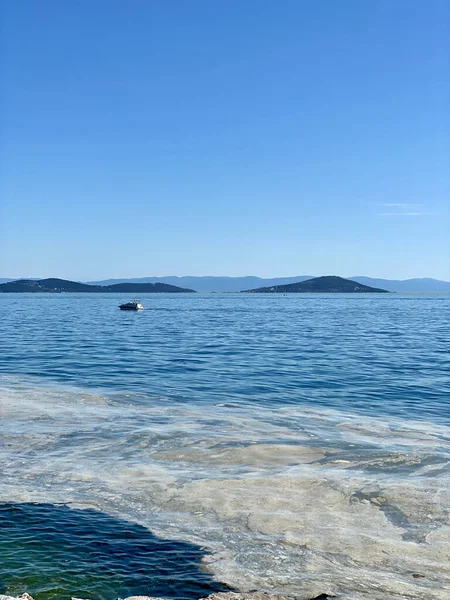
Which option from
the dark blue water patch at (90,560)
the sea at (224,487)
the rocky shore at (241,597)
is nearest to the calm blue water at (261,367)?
the sea at (224,487)

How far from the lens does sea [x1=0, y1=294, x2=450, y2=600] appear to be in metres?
8.98

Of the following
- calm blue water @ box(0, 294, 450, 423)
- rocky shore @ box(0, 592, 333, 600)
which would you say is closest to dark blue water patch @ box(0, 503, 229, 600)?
rocky shore @ box(0, 592, 333, 600)

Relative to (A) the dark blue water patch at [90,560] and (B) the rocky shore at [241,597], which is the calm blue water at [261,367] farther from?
(B) the rocky shore at [241,597]

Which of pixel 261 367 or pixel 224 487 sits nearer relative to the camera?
pixel 224 487

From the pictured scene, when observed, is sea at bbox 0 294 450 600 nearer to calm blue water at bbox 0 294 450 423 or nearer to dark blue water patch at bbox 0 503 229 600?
dark blue water patch at bbox 0 503 229 600

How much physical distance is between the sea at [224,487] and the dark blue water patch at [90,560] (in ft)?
0.11

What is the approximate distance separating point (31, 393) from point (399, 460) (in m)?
17.0

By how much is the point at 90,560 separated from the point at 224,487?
15.0ft

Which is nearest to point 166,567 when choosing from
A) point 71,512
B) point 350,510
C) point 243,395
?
point 71,512

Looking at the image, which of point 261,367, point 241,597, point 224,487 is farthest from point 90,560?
point 261,367

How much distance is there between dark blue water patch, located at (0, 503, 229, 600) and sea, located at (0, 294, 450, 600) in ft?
0.11

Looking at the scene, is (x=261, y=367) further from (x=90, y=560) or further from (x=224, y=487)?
(x=90, y=560)

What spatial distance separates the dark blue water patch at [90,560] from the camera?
8.45 m

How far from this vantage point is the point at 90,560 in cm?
936
